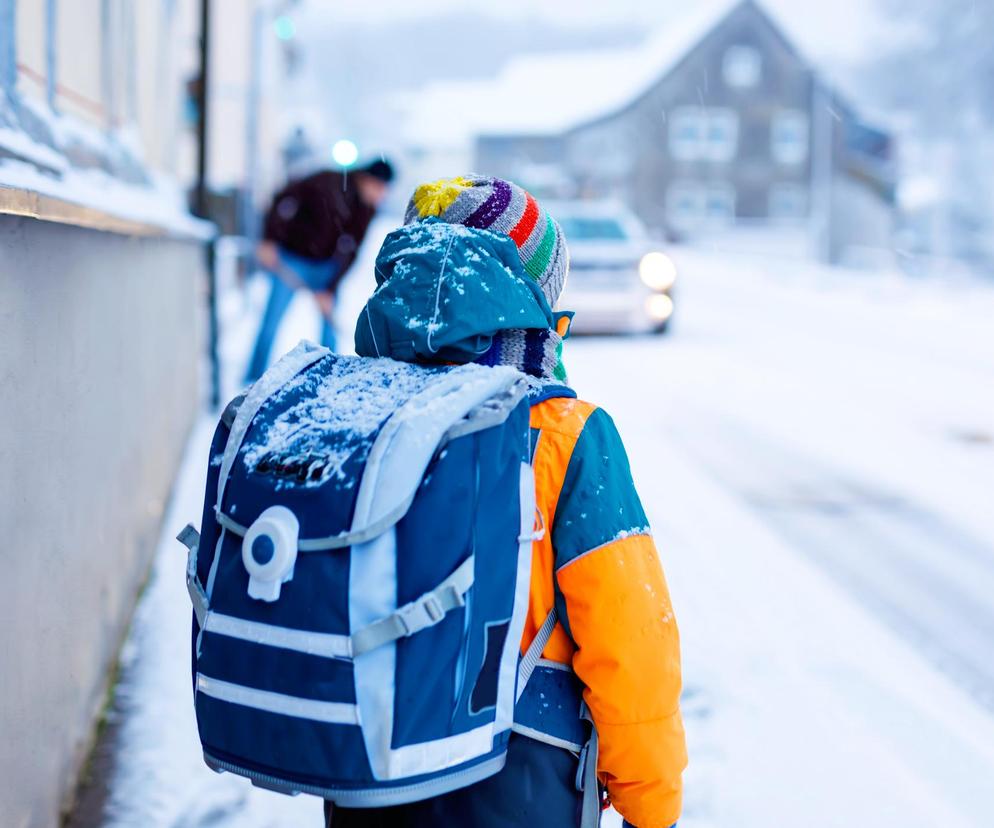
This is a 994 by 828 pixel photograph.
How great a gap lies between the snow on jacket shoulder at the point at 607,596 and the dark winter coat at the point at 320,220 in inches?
252

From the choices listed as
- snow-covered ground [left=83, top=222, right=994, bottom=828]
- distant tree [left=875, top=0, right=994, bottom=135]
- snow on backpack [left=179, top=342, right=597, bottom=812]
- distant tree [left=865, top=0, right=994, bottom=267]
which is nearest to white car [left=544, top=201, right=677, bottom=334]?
snow-covered ground [left=83, top=222, right=994, bottom=828]

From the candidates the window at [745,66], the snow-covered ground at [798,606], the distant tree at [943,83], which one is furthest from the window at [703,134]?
the snow-covered ground at [798,606]

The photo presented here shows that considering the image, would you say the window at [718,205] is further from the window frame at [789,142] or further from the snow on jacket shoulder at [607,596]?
the snow on jacket shoulder at [607,596]

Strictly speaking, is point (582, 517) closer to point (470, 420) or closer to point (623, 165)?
point (470, 420)

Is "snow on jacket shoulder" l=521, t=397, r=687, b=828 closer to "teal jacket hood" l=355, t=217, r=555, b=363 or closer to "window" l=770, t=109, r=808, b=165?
"teal jacket hood" l=355, t=217, r=555, b=363

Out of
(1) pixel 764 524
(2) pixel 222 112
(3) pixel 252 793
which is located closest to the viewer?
(3) pixel 252 793

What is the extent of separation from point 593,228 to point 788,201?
43.4 m

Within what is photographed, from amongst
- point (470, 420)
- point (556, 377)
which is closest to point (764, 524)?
point (556, 377)

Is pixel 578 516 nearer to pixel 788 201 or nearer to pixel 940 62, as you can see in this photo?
pixel 940 62

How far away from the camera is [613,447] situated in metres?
1.61

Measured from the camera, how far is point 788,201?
2174 inches

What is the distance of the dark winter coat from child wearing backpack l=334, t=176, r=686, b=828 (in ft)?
20.8

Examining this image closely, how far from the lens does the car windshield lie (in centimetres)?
1400

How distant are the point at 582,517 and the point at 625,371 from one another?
29.5 ft
